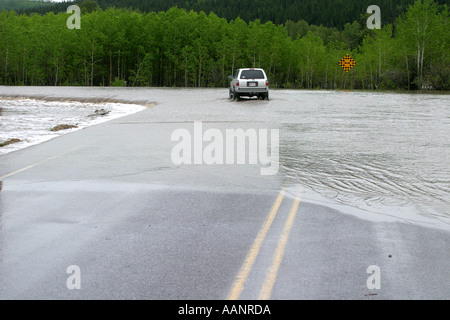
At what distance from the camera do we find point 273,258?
233 inches

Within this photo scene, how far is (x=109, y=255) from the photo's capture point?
6008mm

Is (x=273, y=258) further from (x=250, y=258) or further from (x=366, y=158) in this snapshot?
(x=366, y=158)

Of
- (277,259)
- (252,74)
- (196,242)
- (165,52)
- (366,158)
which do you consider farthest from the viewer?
(165,52)

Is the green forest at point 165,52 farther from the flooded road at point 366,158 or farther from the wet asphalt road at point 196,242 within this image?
the wet asphalt road at point 196,242

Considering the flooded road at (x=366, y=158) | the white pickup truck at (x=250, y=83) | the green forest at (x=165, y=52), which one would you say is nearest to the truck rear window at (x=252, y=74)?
the white pickup truck at (x=250, y=83)

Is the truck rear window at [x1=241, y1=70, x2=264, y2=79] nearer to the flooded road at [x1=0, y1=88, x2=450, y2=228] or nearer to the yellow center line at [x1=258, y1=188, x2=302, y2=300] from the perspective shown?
the flooded road at [x1=0, y1=88, x2=450, y2=228]

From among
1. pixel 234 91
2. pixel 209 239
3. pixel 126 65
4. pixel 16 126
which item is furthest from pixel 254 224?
pixel 126 65

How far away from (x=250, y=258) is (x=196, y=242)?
819mm

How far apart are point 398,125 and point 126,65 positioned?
348 feet

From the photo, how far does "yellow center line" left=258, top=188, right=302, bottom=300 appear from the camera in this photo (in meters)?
5.01

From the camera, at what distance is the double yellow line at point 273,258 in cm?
502

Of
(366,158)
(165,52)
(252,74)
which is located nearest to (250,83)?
(252,74)

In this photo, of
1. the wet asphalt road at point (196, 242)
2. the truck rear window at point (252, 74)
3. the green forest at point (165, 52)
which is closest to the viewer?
the wet asphalt road at point (196, 242)

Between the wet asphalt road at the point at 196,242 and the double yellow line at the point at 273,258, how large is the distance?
0.05ft
